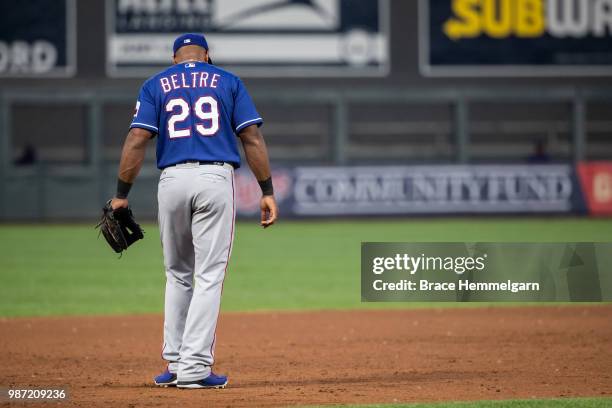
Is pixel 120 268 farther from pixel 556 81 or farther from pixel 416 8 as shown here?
pixel 556 81

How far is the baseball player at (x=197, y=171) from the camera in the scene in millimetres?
5938

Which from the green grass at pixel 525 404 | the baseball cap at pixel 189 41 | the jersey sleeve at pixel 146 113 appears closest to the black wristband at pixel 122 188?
the jersey sleeve at pixel 146 113

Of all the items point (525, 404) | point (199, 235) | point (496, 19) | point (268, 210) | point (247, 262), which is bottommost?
point (247, 262)

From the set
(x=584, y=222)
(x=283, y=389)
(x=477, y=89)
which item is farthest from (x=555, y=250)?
(x=477, y=89)

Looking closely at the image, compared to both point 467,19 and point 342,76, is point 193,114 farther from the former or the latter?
point 342,76

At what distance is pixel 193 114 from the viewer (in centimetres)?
599

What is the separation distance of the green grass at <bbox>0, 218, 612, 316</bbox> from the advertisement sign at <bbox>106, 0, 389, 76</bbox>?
171 inches

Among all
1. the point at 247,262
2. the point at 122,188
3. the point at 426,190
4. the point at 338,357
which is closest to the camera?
the point at 122,188

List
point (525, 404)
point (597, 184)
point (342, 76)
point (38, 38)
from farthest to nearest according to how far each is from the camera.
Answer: point (342, 76), point (38, 38), point (597, 184), point (525, 404)

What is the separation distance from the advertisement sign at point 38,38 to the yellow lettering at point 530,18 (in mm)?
10276

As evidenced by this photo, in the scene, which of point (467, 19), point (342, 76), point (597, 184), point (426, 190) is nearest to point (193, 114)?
point (426, 190)

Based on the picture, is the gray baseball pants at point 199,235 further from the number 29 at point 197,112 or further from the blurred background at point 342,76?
the blurred background at point 342,76

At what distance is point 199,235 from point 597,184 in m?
19.1

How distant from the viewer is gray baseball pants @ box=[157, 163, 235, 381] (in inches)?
233
